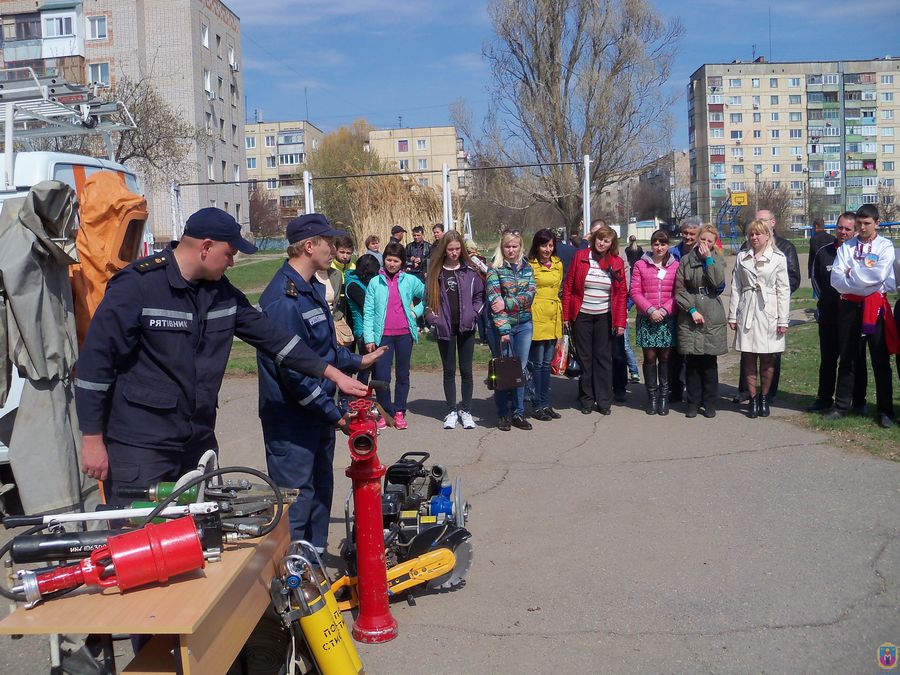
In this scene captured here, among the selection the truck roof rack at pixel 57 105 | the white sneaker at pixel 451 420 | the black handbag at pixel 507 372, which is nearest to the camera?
the truck roof rack at pixel 57 105

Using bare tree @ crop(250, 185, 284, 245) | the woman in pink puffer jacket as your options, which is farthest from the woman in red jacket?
bare tree @ crop(250, 185, 284, 245)

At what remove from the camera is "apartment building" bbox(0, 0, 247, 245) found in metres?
46.3

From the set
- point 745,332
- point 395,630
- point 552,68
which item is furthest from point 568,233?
point 395,630

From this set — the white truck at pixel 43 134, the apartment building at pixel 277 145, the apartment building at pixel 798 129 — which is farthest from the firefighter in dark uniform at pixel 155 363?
the apartment building at pixel 277 145

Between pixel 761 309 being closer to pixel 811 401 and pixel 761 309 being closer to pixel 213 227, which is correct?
pixel 811 401

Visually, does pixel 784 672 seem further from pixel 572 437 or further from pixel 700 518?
pixel 572 437

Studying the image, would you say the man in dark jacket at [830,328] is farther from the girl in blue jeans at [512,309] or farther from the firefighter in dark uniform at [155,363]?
the firefighter in dark uniform at [155,363]

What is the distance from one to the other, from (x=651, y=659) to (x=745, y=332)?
18.6 ft

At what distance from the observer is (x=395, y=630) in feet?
14.7

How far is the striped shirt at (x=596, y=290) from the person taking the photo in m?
9.52

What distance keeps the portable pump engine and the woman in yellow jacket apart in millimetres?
3865

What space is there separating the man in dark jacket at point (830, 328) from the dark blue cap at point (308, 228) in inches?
240

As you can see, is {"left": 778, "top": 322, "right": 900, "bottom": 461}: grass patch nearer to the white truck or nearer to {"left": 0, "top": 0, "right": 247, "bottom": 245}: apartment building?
the white truck

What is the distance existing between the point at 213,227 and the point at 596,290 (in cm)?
625
